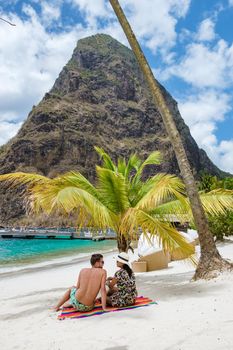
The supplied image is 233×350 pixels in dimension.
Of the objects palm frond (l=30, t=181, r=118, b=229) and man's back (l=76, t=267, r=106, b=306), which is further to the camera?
palm frond (l=30, t=181, r=118, b=229)

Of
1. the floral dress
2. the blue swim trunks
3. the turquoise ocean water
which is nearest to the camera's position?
the blue swim trunks

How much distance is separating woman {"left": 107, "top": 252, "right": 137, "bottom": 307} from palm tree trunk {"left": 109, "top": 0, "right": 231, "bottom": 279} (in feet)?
8.94

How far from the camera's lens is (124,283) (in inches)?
284

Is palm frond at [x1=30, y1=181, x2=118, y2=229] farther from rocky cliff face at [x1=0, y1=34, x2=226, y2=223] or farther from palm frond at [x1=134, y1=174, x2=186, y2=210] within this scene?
rocky cliff face at [x1=0, y1=34, x2=226, y2=223]

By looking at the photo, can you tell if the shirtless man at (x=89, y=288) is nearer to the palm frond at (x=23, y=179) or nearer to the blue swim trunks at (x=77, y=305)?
the blue swim trunks at (x=77, y=305)

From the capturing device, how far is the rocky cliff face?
139 meters

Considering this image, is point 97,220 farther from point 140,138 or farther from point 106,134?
point 140,138

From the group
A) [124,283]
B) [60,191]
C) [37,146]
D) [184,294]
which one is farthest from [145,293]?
[37,146]

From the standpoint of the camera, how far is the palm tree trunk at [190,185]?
9445 millimetres

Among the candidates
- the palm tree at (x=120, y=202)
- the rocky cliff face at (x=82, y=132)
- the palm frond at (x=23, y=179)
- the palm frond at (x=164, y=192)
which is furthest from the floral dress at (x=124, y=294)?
the rocky cliff face at (x=82, y=132)

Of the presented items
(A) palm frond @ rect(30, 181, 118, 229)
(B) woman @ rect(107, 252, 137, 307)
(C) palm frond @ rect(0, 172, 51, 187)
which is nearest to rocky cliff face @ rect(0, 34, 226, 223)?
(C) palm frond @ rect(0, 172, 51, 187)

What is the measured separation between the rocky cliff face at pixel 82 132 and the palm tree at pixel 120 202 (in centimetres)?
12373

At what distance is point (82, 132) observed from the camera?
5960 inches

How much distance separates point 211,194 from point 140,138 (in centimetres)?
16830
